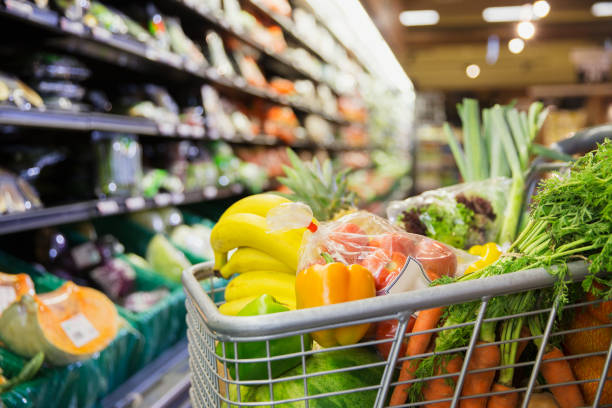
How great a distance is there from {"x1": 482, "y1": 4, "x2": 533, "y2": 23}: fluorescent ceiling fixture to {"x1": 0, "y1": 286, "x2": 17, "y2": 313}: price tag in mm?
7833

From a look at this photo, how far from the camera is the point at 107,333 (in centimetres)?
179

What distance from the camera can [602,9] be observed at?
805 centimetres

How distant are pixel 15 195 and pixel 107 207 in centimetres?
43

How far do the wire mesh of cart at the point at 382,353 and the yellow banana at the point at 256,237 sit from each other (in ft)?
0.61

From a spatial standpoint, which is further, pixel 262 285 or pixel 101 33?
pixel 101 33

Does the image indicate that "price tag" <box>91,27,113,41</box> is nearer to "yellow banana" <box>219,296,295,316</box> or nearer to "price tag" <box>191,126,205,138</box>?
"price tag" <box>191,126,205,138</box>

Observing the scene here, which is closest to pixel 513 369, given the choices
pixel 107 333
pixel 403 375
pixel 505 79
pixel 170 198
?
pixel 403 375

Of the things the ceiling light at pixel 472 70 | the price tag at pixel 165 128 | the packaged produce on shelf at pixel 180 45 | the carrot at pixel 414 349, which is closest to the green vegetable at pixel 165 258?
the price tag at pixel 165 128

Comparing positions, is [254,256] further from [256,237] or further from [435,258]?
[435,258]

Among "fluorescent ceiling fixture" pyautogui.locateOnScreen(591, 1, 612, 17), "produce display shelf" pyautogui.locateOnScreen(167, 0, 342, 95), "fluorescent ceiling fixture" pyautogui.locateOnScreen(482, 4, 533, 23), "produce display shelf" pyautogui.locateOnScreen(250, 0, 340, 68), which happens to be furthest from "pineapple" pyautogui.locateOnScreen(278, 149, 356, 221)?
"fluorescent ceiling fixture" pyautogui.locateOnScreen(591, 1, 612, 17)

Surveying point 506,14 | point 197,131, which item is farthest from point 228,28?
point 506,14

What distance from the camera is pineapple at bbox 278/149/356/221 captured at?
142 cm

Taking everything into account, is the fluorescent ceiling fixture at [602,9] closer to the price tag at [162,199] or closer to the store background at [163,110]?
the store background at [163,110]

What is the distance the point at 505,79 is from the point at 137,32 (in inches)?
450
